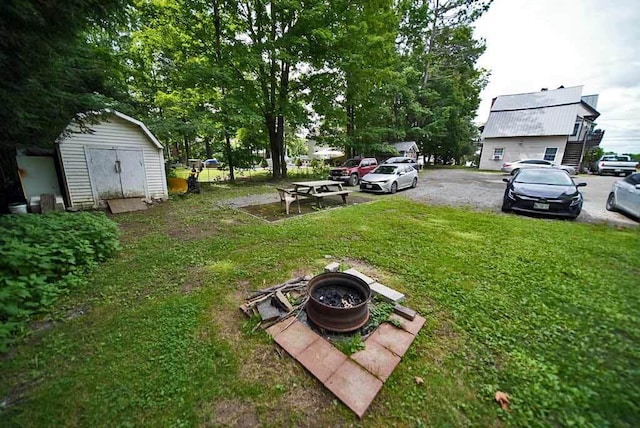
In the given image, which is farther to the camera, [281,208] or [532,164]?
[532,164]

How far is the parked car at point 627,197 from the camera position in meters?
6.82

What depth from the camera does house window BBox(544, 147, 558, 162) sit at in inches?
821

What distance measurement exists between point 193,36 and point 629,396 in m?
17.2

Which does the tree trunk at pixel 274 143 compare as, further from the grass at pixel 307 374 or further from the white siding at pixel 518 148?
the white siding at pixel 518 148

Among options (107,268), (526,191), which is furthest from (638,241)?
(107,268)

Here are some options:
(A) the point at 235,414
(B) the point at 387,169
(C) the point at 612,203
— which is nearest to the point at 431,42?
(B) the point at 387,169

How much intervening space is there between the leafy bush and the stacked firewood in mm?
2175

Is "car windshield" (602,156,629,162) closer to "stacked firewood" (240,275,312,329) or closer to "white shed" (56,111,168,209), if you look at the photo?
"stacked firewood" (240,275,312,329)

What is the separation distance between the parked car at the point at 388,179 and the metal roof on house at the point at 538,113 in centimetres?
1712

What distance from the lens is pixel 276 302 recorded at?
9.62ft

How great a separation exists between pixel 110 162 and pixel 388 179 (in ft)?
35.2

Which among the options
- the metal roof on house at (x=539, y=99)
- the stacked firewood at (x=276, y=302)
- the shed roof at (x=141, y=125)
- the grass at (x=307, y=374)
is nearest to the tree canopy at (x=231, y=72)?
the shed roof at (x=141, y=125)

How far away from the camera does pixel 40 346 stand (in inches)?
92.4

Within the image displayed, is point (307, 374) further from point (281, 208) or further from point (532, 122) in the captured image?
point (532, 122)
